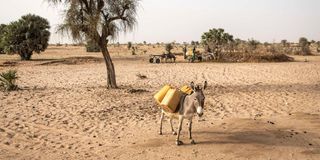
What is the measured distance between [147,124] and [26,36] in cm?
3481

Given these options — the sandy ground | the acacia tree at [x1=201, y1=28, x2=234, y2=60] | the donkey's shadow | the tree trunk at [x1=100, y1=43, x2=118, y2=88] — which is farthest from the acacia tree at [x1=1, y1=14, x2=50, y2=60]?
the donkey's shadow

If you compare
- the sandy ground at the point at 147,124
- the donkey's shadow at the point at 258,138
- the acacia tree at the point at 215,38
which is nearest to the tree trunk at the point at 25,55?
the acacia tree at the point at 215,38

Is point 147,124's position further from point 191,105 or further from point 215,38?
point 215,38

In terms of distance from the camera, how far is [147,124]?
12.4 m

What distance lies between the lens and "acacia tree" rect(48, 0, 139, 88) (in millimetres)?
19250

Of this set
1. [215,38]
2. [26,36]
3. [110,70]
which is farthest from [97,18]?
[215,38]

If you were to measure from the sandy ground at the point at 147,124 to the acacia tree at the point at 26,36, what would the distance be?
2452cm

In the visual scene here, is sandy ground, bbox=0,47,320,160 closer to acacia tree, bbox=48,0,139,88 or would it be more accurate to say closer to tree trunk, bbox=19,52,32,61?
acacia tree, bbox=48,0,139,88

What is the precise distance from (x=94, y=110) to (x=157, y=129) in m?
3.76

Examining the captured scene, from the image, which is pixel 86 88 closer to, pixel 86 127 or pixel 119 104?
pixel 119 104

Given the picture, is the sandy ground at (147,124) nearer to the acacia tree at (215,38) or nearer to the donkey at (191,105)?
the donkey at (191,105)

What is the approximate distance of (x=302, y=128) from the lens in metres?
11.4

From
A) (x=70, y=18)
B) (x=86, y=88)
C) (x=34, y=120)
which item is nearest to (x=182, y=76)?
(x=86, y=88)

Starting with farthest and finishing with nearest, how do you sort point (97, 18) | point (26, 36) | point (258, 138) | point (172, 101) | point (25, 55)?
point (25, 55)
point (26, 36)
point (97, 18)
point (258, 138)
point (172, 101)
